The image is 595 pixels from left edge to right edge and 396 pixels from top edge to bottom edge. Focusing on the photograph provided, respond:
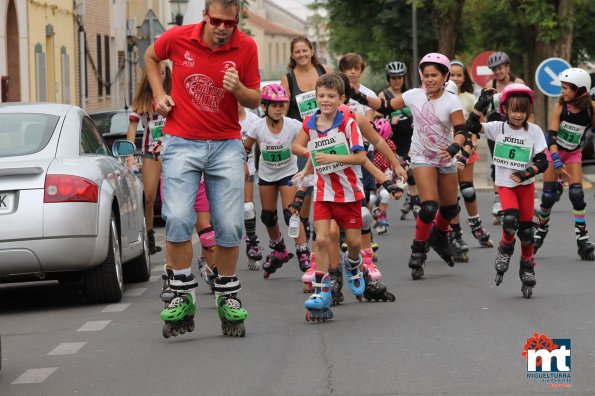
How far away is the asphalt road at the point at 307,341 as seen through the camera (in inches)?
298

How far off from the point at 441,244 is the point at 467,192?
235 centimetres

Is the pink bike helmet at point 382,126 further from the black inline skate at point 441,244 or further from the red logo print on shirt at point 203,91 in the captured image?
the red logo print on shirt at point 203,91

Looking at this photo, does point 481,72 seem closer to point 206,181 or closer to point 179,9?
point 179,9

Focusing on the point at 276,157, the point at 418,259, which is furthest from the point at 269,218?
the point at 418,259

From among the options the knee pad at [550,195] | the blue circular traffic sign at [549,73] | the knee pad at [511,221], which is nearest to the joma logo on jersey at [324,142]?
the knee pad at [511,221]

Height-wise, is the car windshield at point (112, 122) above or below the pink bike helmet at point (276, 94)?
below

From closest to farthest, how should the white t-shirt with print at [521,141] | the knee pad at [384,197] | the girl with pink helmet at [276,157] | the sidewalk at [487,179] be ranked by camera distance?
the white t-shirt with print at [521,141] → the girl with pink helmet at [276,157] → the knee pad at [384,197] → the sidewalk at [487,179]

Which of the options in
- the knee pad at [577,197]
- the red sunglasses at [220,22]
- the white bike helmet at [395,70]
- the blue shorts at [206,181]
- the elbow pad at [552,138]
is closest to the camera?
the red sunglasses at [220,22]

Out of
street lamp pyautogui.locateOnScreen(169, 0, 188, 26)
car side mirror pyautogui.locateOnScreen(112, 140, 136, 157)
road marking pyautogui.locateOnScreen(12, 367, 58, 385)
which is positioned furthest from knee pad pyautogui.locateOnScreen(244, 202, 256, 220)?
street lamp pyautogui.locateOnScreen(169, 0, 188, 26)

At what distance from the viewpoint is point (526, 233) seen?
11.5 metres

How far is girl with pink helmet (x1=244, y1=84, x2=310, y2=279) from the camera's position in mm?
12641

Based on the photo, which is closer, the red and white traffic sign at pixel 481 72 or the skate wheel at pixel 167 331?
the skate wheel at pixel 167 331

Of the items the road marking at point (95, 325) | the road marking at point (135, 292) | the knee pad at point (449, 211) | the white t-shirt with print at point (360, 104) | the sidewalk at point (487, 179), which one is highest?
the white t-shirt with print at point (360, 104)

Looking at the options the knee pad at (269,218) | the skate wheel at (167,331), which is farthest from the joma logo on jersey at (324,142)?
the knee pad at (269,218)
